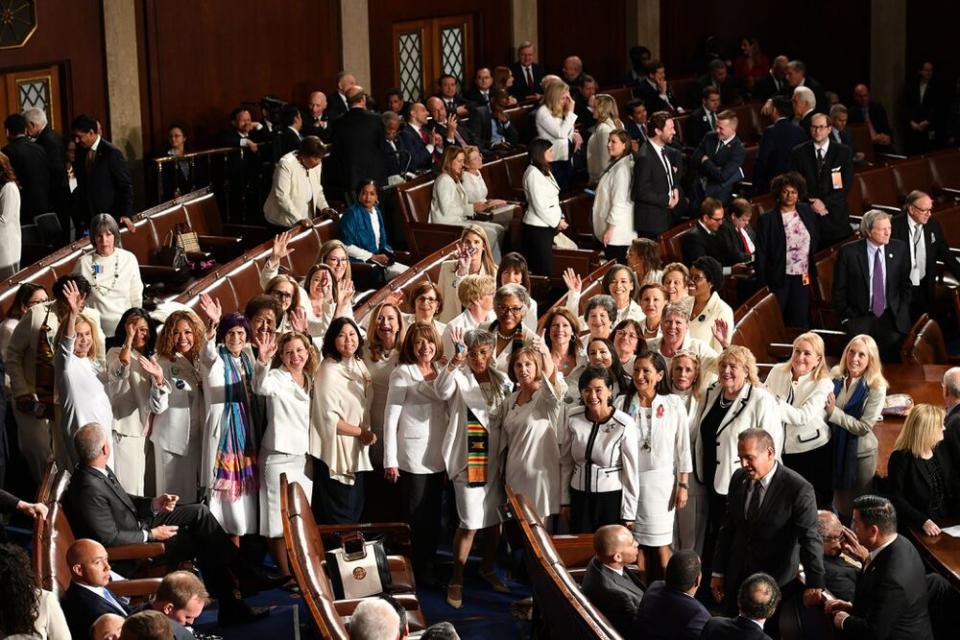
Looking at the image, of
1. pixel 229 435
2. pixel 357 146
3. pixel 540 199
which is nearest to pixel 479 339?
pixel 229 435

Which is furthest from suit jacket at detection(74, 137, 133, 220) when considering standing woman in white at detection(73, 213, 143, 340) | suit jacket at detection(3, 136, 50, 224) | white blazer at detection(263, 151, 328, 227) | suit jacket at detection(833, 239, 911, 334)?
suit jacket at detection(833, 239, 911, 334)

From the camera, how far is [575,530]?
24.1 ft

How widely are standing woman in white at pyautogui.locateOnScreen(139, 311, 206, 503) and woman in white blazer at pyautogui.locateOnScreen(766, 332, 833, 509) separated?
9.11 ft

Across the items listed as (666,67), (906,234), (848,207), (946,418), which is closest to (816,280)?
(906,234)

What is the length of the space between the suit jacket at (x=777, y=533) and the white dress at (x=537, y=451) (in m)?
0.94

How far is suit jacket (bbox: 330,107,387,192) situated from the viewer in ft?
40.3

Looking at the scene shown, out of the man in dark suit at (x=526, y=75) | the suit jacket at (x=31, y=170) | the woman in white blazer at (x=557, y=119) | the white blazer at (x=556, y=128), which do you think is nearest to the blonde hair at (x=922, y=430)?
the woman in white blazer at (x=557, y=119)

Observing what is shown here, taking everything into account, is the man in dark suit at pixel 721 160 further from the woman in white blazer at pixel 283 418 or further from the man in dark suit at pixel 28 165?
the woman in white blazer at pixel 283 418

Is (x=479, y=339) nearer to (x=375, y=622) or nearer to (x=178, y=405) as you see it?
(x=178, y=405)

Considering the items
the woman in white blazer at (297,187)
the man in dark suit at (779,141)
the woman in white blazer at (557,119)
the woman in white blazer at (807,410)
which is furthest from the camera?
the woman in white blazer at (557,119)

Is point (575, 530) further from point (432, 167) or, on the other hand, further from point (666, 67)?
point (666, 67)

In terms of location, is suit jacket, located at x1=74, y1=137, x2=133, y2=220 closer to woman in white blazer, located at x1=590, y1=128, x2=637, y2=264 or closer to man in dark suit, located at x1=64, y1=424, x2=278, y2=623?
woman in white blazer, located at x1=590, y1=128, x2=637, y2=264

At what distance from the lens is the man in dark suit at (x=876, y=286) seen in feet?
33.3

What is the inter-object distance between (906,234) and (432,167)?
13.8 feet
